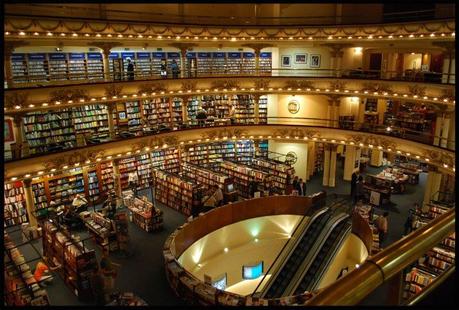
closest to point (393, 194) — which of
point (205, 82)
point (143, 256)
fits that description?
point (205, 82)

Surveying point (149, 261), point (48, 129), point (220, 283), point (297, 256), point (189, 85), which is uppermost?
point (189, 85)

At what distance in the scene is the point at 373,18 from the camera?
68.7ft

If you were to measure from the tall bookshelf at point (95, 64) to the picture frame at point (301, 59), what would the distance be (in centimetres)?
1022

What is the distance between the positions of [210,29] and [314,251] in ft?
36.0

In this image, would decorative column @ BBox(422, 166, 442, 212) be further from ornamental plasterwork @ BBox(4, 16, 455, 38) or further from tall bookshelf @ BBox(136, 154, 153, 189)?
tall bookshelf @ BBox(136, 154, 153, 189)

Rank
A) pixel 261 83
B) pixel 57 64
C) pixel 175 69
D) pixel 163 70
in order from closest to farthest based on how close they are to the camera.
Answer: pixel 57 64
pixel 175 69
pixel 163 70
pixel 261 83

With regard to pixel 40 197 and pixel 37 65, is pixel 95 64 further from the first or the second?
pixel 40 197

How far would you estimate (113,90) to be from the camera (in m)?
16.5

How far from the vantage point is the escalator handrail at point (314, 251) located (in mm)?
14211

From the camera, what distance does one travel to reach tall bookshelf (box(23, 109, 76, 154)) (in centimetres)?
1591

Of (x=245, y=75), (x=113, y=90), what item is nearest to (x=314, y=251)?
(x=245, y=75)

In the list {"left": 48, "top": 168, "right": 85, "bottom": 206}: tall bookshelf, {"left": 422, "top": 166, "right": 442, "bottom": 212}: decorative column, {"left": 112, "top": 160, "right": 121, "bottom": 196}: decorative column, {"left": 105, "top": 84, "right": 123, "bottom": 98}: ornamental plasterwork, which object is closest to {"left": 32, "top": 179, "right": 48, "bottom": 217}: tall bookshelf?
{"left": 48, "top": 168, "right": 85, "bottom": 206}: tall bookshelf

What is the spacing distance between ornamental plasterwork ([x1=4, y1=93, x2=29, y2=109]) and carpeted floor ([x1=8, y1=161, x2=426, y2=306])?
482 centimetres

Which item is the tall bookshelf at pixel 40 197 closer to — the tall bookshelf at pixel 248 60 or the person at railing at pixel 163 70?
the person at railing at pixel 163 70
